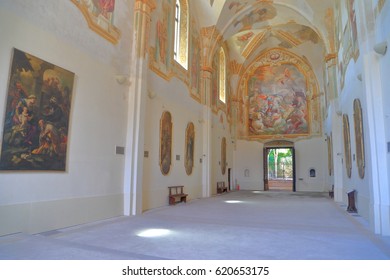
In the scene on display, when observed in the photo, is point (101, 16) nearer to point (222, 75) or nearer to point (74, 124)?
point (74, 124)

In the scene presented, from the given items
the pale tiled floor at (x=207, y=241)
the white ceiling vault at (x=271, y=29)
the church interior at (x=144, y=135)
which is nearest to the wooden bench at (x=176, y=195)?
the church interior at (x=144, y=135)

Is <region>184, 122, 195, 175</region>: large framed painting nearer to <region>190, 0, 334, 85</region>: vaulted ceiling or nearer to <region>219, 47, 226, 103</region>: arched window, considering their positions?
<region>190, 0, 334, 85</region>: vaulted ceiling

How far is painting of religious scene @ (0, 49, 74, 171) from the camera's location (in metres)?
5.61

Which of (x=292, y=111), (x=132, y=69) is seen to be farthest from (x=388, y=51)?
(x=292, y=111)

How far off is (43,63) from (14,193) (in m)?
2.80

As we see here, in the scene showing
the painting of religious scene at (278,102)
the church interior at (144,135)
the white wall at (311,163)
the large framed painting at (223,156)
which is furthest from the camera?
the painting of religious scene at (278,102)

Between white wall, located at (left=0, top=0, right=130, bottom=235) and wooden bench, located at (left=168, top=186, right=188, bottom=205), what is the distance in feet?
11.0

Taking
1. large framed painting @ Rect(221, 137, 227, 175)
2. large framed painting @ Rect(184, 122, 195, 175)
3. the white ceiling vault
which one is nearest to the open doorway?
the white ceiling vault

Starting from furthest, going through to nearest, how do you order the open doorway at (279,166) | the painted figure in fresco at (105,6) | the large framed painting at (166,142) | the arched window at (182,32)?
1. the open doorway at (279,166)
2. the arched window at (182,32)
3. the large framed painting at (166,142)
4. the painted figure in fresco at (105,6)

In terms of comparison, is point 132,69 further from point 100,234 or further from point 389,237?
point 389,237

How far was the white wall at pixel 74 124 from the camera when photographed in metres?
5.68

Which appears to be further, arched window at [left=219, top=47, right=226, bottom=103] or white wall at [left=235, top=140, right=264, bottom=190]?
white wall at [left=235, top=140, right=264, bottom=190]

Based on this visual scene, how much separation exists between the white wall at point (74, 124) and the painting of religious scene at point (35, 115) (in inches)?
6.3

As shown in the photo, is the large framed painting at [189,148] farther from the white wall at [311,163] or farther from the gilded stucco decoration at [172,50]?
the white wall at [311,163]
